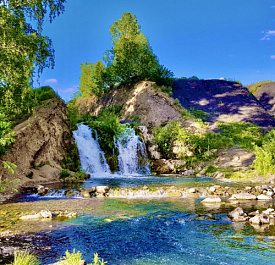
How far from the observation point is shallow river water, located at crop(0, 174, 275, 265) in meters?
6.00

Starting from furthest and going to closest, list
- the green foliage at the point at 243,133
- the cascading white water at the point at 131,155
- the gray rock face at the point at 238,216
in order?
the green foliage at the point at 243,133, the cascading white water at the point at 131,155, the gray rock face at the point at 238,216

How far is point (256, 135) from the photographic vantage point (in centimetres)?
3020

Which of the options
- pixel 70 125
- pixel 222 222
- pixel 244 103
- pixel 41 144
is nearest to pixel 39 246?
pixel 222 222

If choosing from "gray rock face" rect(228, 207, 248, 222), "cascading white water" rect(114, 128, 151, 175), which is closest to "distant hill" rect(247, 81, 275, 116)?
"cascading white water" rect(114, 128, 151, 175)

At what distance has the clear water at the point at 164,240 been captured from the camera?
5.94 metres

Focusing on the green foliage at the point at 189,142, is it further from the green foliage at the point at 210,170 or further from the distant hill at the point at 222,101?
the distant hill at the point at 222,101

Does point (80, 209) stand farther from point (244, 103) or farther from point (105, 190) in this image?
point (244, 103)

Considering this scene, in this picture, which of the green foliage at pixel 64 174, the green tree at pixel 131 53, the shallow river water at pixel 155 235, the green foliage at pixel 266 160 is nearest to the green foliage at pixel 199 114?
the green tree at pixel 131 53

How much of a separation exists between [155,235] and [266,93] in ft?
153

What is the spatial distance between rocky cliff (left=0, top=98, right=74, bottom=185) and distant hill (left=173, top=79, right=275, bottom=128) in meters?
19.8

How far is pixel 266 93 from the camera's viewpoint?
4844cm

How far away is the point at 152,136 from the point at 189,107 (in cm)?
1261

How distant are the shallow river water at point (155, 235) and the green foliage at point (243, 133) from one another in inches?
636

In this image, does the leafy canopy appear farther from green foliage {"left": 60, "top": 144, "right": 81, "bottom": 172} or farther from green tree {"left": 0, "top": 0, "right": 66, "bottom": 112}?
green tree {"left": 0, "top": 0, "right": 66, "bottom": 112}
